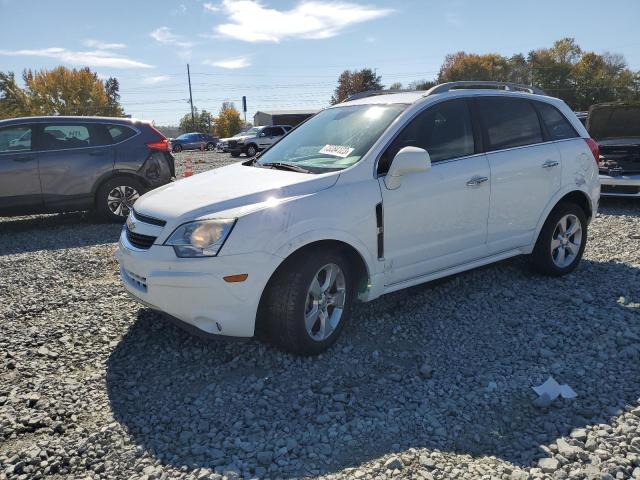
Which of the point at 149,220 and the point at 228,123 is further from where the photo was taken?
the point at 228,123

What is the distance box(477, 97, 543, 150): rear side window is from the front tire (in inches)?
76.8

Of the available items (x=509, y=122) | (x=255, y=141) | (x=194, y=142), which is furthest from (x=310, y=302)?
(x=194, y=142)

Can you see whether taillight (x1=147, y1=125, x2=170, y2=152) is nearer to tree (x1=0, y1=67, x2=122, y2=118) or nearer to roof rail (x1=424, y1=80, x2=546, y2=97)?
roof rail (x1=424, y1=80, x2=546, y2=97)

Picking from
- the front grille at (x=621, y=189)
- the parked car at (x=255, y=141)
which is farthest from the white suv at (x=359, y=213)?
the parked car at (x=255, y=141)

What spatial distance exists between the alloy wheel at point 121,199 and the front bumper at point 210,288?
5.41 m

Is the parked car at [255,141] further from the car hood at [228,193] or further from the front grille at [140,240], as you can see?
the front grille at [140,240]

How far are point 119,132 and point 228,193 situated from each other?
18.7ft

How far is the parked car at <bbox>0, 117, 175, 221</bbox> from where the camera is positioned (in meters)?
7.71

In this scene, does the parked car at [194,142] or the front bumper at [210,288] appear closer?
the front bumper at [210,288]

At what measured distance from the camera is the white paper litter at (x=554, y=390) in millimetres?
→ 3145

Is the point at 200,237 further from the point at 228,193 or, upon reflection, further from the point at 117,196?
the point at 117,196

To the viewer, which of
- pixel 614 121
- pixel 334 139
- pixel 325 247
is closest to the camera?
pixel 325 247

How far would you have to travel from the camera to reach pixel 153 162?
Result: 8.55 meters

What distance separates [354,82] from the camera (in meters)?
84.9
